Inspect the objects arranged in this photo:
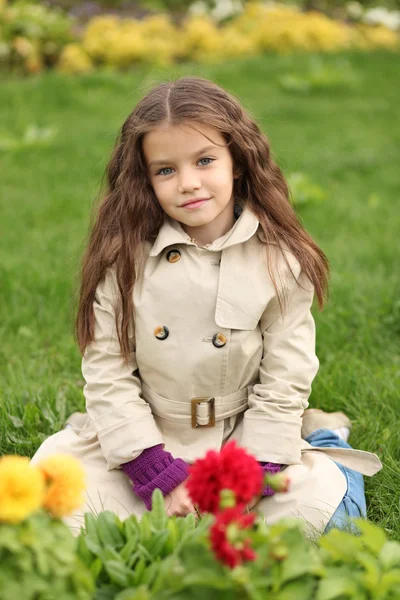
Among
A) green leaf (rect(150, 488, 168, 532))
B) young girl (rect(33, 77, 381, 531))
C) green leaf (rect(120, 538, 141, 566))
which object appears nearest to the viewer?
green leaf (rect(120, 538, 141, 566))

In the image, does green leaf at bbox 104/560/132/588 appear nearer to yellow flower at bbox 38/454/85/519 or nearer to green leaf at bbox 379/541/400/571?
yellow flower at bbox 38/454/85/519

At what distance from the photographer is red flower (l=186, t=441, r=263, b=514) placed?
1316mm

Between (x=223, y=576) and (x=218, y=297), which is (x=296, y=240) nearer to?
(x=218, y=297)

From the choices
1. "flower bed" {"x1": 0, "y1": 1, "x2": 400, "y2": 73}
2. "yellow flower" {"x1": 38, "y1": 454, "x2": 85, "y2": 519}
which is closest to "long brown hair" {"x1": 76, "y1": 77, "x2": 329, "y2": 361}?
"yellow flower" {"x1": 38, "y1": 454, "x2": 85, "y2": 519}

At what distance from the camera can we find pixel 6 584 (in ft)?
4.27

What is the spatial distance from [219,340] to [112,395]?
350 millimetres

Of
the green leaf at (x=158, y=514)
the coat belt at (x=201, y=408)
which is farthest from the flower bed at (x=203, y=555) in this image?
the coat belt at (x=201, y=408)

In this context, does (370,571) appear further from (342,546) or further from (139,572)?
(139,572)

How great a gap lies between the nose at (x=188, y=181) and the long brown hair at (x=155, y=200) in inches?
5.9

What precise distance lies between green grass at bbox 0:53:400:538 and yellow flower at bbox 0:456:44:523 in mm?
1205

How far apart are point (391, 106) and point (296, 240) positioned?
5477 millimetres

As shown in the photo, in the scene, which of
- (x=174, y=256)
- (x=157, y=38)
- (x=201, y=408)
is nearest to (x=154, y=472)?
(x=201, y=408)

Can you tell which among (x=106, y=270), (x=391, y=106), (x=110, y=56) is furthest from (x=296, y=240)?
(x=110, y=56)

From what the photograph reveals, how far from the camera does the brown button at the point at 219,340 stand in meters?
2.22
